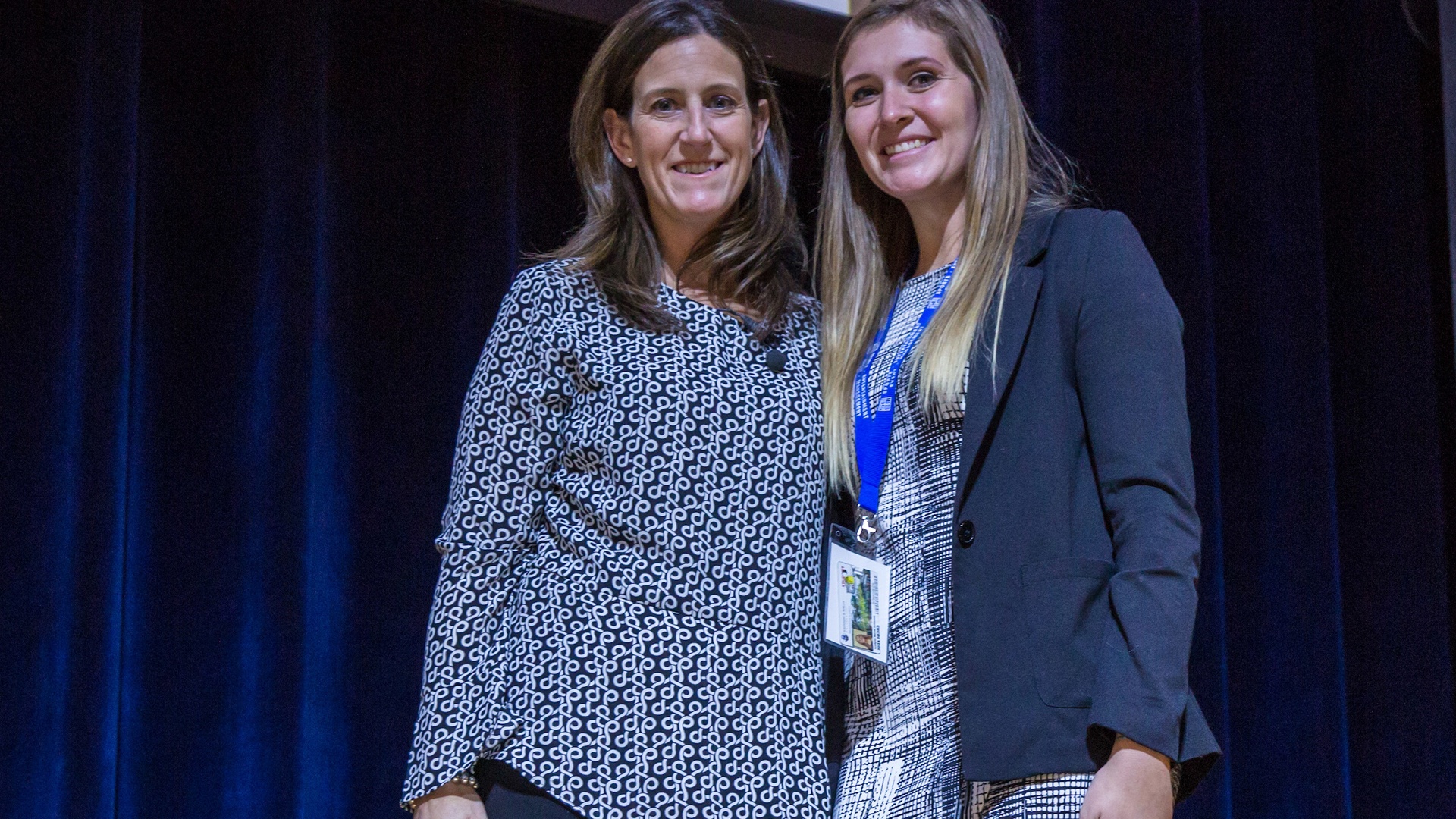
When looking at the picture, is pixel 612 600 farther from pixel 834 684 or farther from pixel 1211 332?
pixel 1211 332

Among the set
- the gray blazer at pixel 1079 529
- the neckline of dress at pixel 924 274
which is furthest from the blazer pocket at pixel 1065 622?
the neckline of dress at pixel 924 274

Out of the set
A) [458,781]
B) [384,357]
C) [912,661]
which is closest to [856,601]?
[912,661]

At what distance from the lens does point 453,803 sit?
4.46 ft

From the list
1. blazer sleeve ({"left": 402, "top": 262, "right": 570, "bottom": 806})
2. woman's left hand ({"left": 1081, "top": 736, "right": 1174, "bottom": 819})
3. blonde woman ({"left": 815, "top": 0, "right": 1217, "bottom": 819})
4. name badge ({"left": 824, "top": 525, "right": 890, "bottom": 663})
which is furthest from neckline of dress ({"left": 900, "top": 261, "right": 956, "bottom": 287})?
woman's left hand ({"left": 1081, "top": 736, "right": 1174, "bottom": 819})

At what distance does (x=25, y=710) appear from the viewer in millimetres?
2316

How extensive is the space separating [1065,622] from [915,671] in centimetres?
19

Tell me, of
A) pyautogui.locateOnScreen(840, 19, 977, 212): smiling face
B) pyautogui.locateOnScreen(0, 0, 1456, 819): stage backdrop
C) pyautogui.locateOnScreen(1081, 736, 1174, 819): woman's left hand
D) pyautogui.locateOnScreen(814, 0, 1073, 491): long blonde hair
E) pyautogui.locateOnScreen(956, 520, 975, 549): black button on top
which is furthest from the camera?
pyautogui.locateOnScreen(0, 0, 1456, 819): stage backdrop

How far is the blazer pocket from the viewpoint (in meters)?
1.23

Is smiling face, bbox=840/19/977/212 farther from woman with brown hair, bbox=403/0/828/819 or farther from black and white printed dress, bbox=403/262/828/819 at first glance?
A: black and white printed dress, bbox=403/262/828/819

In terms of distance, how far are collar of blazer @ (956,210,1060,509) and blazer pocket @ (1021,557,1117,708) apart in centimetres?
12

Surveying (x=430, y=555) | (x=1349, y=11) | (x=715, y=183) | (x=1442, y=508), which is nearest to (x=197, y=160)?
(x=430, y=555)

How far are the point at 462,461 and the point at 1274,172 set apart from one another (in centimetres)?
209

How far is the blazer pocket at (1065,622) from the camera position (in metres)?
1.23

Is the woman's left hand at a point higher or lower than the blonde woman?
lower
